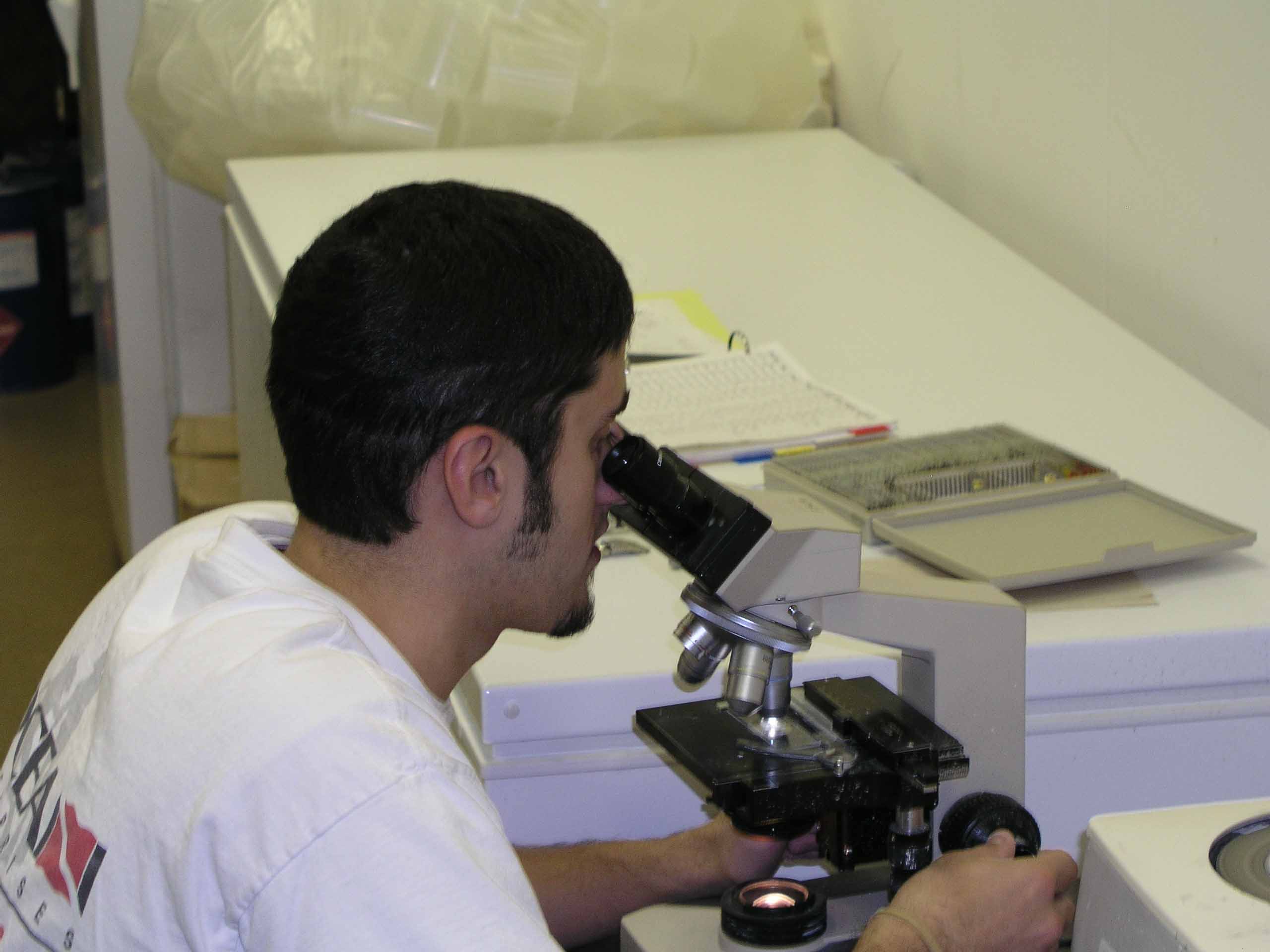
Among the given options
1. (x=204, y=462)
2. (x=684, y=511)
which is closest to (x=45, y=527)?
(x=204, y=462)

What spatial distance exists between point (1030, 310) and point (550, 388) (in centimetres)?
108

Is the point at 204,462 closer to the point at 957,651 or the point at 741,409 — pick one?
the point at 741,409

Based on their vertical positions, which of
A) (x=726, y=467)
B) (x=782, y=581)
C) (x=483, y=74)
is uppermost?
(x=483, y=74)

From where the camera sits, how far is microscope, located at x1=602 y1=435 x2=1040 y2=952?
0.89 meters

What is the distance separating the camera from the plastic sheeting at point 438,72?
234cm

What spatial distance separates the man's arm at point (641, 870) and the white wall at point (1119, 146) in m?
0.84

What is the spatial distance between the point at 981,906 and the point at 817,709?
0.16 metres

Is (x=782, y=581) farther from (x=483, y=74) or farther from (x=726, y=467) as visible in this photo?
(x=483, y=74)

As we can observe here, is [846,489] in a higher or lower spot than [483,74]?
lower

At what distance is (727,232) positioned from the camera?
7.06 ft

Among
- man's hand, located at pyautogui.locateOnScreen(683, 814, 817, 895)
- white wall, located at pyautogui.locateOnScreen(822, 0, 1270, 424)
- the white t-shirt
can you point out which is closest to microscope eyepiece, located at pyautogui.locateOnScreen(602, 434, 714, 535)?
the white t-shirt

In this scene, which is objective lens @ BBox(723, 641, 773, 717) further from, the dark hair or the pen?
the pen

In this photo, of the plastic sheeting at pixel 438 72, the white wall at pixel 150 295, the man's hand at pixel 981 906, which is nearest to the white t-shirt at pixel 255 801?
the man's hand at pixel 981 906

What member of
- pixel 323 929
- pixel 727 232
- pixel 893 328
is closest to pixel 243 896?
pixel 323 929
